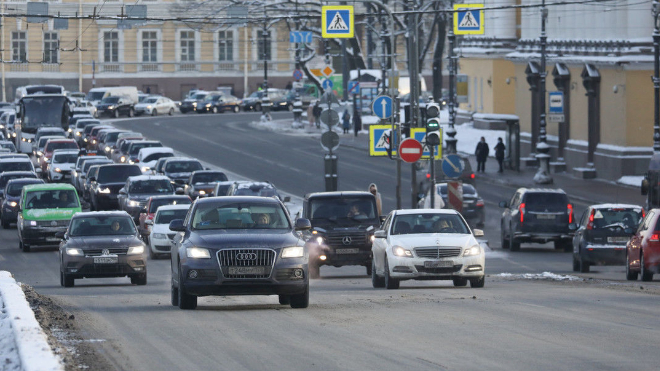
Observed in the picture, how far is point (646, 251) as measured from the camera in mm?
23875

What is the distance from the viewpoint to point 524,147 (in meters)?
63.0

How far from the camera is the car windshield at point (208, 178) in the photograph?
4541 cm

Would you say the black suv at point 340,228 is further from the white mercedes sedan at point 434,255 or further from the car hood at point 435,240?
the car hood at point 435,240

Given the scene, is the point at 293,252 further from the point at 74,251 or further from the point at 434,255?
the point at 74,251

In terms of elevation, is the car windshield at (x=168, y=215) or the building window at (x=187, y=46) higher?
the building window at (x=187, y=46)

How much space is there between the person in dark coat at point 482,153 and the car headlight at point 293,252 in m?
40.7

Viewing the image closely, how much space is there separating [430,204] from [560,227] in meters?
3.34

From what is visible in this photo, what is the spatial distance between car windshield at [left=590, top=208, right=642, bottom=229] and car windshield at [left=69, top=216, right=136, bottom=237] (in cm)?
961

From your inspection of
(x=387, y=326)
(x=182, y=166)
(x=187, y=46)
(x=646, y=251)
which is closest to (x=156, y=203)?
(x=182, y=166)

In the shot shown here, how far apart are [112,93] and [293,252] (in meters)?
80.7

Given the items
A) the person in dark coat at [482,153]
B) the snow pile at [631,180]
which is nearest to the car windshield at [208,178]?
the person in dark coat at [482,153]

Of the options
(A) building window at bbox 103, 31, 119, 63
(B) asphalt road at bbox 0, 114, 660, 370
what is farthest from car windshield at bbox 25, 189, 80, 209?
(A) building window at bbox 103, 31, 119, 63

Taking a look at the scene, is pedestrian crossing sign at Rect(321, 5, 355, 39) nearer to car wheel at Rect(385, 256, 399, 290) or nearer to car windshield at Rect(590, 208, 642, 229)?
car windshield at Rect(590, 208, 642, 229)

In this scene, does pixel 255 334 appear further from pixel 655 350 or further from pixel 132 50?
pixel 132 50
